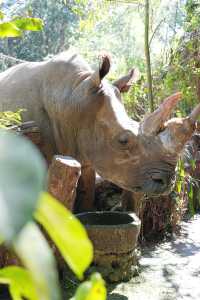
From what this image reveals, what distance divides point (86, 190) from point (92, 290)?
4.36m

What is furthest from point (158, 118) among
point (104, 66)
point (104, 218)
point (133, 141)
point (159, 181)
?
point (104, 218)

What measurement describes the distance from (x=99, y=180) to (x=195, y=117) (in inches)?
60.6

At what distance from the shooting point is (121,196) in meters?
4.82

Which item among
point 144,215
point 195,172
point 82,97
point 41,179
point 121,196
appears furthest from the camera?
point 195,172

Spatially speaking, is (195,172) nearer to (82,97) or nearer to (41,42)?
(82,97)

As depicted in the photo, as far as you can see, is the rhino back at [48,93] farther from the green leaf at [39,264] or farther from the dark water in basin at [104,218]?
the green leaf at [39,264]

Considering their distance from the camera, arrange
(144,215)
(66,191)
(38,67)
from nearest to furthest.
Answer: (66,191) < (38,67) < (144,215)

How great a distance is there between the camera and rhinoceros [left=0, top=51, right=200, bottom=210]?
3727 millimetres

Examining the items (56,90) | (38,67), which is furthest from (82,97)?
(38,67)

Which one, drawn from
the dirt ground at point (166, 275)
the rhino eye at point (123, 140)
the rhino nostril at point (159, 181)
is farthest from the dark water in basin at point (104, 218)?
the rhino eye at point (123, 140)

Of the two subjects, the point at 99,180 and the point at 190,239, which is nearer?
the point at 99,180

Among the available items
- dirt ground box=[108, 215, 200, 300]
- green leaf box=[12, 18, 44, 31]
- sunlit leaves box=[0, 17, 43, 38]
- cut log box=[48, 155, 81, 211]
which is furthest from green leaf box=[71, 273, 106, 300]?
dirt ground box=[108, 215, 200, 300]

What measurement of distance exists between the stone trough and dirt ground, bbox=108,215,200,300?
91 mm

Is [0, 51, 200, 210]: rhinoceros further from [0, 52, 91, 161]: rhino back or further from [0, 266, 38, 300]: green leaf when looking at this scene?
[0, 266, 38, 300]: green leaf
